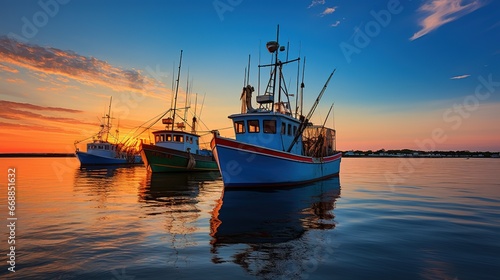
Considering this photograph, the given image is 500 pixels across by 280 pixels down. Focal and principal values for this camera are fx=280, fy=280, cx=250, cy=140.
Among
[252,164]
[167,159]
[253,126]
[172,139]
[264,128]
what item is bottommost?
[167,159]

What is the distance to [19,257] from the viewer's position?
567cm

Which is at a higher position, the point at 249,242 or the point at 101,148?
the point at 101,148

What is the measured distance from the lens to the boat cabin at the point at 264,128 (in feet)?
67.1

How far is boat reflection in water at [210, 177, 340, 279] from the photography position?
5.50 meters

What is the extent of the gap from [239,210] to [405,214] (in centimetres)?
666

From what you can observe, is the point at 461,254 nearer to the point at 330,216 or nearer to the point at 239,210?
the point at 330,216

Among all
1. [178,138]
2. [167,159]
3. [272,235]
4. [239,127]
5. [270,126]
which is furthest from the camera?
[178,138]

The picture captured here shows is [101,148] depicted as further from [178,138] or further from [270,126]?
[270,126]

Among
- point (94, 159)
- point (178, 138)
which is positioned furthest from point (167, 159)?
point (94, 159)

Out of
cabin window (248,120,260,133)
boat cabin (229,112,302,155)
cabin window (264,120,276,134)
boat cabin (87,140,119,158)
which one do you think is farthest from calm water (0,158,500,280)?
boat cabin (87,140,119,158)

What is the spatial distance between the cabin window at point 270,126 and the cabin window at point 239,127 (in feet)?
5.79

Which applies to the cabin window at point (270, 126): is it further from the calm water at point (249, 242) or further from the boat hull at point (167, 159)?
the boat hull at point (167, 159)

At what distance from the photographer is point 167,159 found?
33688 millimetres

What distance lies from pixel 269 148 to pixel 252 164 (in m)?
1.72
